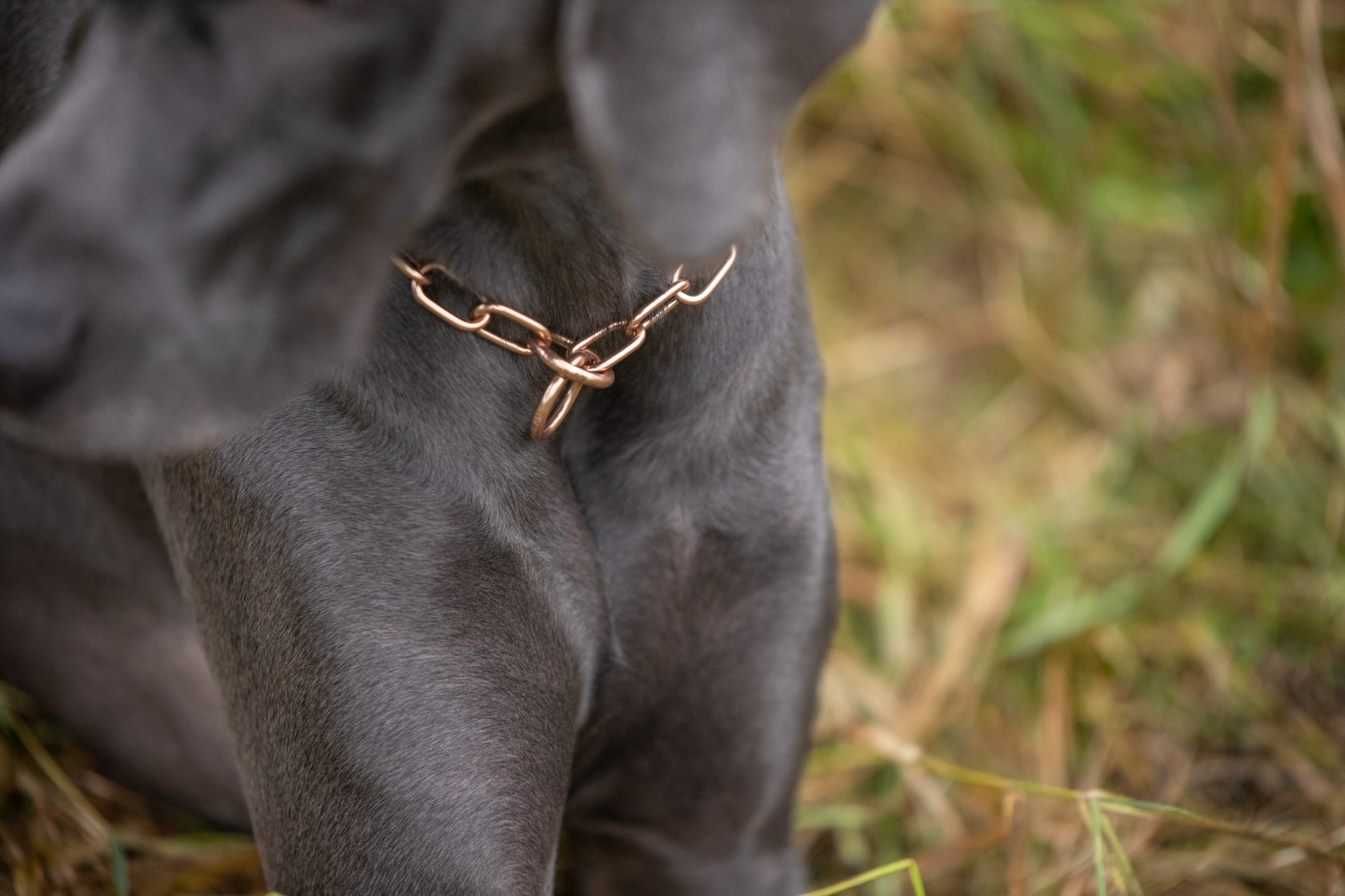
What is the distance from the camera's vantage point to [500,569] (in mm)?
1455

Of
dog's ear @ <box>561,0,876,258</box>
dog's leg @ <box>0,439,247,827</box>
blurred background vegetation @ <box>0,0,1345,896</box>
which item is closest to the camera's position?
dog's ear @ <box>561,0,876,258</box>

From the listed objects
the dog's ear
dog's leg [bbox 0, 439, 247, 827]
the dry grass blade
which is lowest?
the dry grass blade

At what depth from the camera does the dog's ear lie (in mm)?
1127

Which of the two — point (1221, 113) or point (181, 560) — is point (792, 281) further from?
point (1221, 113)

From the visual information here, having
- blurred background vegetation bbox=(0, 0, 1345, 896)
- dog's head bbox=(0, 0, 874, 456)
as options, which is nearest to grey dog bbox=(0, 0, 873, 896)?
dog's head bbox=(0, 0, 874, 456)

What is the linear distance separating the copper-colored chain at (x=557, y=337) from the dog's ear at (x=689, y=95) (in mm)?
274

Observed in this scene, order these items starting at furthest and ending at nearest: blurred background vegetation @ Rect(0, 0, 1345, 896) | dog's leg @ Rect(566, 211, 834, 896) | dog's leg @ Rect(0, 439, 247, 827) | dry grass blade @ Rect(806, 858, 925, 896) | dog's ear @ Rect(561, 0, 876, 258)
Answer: blurred background vegetation @ Rect(0, 0, 1345, 896), dog's leg @ Rect(0, 439, 247, 827), dry grass blade @ Rect(806, 858, 925, 896), dog's leg @ Rect(566, 211, 834, 896), dog's ear @ Rect(561, 0, 876, 258)

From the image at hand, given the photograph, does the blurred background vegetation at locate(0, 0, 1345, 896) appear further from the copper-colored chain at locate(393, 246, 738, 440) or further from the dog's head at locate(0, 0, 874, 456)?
the dog's head at locate(0, 0, 874, 456)

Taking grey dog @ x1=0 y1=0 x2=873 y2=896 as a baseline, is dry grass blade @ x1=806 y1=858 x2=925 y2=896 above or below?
below

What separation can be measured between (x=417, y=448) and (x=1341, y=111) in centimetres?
223

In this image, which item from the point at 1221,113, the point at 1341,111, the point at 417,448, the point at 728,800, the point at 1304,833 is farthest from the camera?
the point at 1341,111

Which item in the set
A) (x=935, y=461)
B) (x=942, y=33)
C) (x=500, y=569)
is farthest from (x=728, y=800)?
(x=942, y=33)

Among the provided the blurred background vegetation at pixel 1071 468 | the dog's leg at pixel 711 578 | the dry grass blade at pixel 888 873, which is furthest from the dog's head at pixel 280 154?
the blurred background vegetation at pixel 1071 468

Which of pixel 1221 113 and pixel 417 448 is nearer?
pixel 417 448
